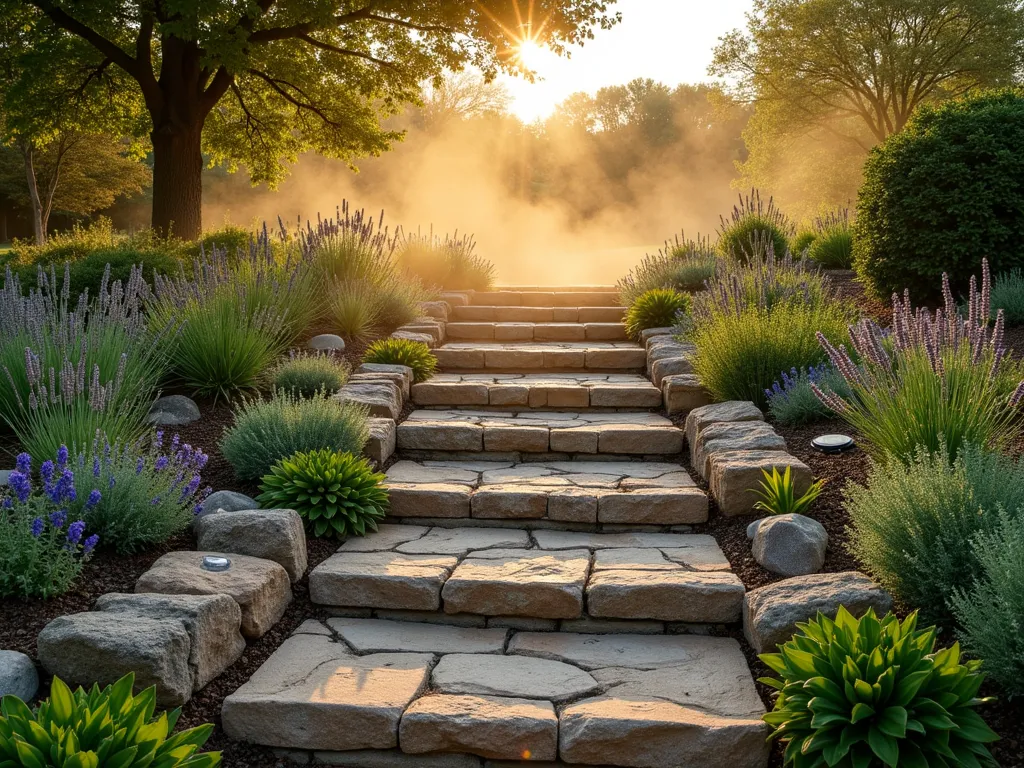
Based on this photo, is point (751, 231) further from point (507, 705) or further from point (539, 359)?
point (507, 705)

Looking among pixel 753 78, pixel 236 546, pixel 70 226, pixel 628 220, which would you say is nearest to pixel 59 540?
pixel 236 546

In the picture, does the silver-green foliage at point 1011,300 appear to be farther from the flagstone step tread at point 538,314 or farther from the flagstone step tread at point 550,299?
the flagstone step tread at point 550,299

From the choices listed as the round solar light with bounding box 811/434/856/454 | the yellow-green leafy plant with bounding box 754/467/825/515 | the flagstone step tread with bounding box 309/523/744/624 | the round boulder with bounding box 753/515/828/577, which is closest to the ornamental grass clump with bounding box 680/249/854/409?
the round solar light with bounding box 811/434/856/454

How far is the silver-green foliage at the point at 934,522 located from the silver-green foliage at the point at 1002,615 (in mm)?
163

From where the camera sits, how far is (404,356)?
6809 mm

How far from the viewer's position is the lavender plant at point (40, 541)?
3238 millimetres

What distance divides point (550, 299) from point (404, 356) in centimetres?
348

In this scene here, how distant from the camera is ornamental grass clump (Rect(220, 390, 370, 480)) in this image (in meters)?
4.76

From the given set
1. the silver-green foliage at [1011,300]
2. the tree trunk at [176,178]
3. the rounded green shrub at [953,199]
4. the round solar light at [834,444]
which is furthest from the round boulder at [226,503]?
the tree trunk at [176,178]

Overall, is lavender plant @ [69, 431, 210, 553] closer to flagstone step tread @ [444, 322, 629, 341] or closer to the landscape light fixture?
the landscape light fixture

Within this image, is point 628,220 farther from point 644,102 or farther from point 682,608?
point 682,608

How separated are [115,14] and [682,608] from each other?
12265 millimetres

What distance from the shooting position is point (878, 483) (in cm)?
369

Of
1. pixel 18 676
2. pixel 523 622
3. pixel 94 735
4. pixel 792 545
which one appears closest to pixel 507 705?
pixel 523 622
